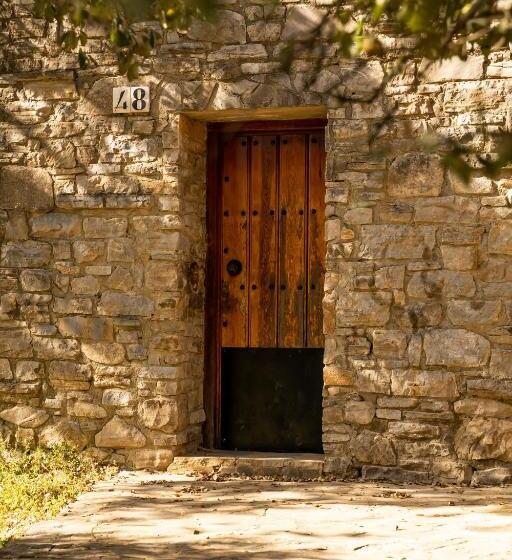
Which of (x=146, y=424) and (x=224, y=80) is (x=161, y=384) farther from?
(x=224, y=80)

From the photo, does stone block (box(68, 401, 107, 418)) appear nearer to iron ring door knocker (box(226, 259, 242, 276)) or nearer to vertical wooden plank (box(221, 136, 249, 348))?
vertical wooden plank (box(221, 136, 249, 348))

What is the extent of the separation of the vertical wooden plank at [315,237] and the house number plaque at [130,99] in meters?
1.15

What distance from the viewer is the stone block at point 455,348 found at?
5.98 meters

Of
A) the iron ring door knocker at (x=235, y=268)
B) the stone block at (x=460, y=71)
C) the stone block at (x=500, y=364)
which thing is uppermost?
the stone block at (x=460, y=71)

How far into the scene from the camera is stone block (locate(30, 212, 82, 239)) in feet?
21.6

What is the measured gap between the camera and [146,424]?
21.2ft

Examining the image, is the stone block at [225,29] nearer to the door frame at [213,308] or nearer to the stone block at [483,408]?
the door frame at [213,308]

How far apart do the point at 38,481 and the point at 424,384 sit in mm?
2371

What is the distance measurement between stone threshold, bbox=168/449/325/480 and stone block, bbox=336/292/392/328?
895 millimetres

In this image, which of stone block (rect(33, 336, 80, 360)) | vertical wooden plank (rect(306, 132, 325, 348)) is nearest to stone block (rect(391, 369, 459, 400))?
vertical wooden plank (rect(306, 132, 325, 348))

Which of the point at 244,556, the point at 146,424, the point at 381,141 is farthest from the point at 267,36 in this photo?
the point at 244,556

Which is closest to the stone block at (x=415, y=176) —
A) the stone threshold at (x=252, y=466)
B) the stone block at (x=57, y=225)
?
the stone threshold at (x=252, y=466)

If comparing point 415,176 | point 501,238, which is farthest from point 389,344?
point 415,176

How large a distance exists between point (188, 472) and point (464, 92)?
2.89 meters
